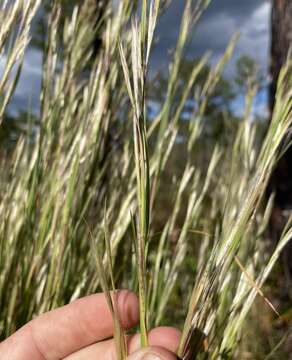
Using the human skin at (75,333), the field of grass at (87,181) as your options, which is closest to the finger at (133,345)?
the human skin at (75,333)

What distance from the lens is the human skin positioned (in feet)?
2.18

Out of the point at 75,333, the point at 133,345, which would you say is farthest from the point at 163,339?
the point at 75,333

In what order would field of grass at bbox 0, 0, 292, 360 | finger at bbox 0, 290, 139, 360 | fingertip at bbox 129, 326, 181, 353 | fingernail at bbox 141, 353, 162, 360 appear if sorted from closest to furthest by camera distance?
fingernail at bbox 141, 353, 162, 360
fingertip at bbox 129, 326, 181, 353
finger at bbox 0, 290, 139, 360
field of grass at bbox 0, 0, 292, 360

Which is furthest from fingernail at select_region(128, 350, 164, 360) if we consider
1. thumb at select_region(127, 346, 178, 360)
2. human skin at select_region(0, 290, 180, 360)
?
human skin at select_region(0, 290, 180, 360)

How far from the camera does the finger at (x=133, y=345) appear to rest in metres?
0.60

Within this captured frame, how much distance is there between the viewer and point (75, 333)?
75cm

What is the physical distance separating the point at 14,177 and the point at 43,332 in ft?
1.34

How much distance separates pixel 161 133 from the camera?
35.4 inches

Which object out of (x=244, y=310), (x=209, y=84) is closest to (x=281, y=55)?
(x=209, y=84)

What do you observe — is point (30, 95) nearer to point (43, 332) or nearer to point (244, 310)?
point (43, 332)

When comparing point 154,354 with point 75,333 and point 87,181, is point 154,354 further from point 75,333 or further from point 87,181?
point 87,181

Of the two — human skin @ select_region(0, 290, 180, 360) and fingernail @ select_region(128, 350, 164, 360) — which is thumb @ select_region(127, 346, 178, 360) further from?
human skin @ select_region(0, 290, 180, 360)

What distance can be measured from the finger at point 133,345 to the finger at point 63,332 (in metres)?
0.01

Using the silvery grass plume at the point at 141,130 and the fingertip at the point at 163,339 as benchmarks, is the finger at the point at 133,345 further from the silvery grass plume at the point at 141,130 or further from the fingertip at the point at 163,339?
the silvery grass plume at the point at 141,130
